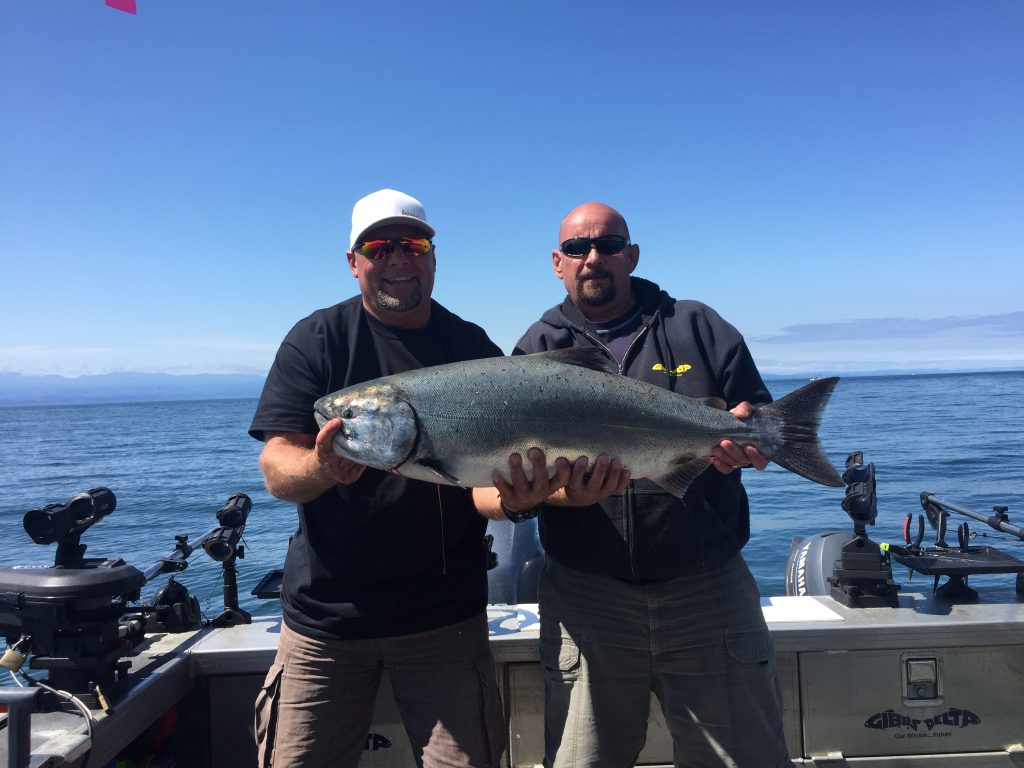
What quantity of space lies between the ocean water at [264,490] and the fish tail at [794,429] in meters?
4.15

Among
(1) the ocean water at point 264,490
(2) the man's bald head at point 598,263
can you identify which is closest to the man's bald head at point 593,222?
(2) the man's bald head at point 598,263

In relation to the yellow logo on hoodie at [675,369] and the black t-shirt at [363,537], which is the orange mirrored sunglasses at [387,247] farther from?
the yellow logo on hoodie at [675,369]

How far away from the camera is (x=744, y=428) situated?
133 inches

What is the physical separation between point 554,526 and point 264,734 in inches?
72.5

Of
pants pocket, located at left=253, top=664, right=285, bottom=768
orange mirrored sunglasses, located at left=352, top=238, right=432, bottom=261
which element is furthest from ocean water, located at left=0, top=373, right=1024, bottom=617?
orange mirrored sunglasses, located at left=352, top=238, right=432, bottom=261

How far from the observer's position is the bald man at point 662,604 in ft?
10.9

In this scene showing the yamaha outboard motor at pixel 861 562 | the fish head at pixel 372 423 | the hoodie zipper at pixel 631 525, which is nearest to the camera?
the fish head at pixel 372 423

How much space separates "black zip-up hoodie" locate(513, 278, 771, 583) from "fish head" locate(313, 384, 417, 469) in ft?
3.42

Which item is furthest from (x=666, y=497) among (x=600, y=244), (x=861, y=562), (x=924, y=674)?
(x=924, y=674)

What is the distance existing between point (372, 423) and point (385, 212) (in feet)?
4.12

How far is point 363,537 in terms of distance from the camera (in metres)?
3.40

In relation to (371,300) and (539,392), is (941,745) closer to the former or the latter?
(539,392)

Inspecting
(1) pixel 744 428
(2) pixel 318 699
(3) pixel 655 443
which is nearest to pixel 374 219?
(3) pixel 655 443

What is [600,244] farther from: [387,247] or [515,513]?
[515,513]
